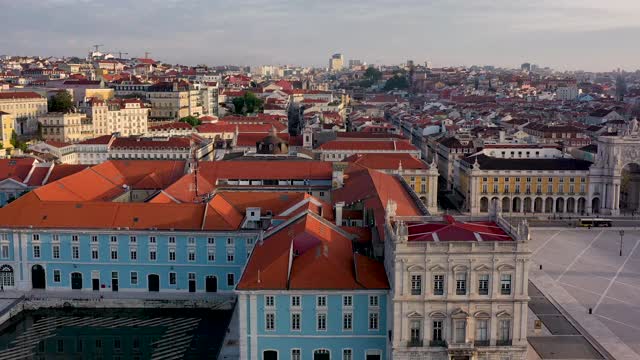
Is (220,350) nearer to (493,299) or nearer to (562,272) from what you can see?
(493,299)

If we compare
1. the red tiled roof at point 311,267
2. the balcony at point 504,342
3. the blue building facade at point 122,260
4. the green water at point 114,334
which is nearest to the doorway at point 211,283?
the blue building facade at point 122,260

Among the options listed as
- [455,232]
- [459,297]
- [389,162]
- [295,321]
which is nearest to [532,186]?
[389,162]

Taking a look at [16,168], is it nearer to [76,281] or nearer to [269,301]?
[76,281]

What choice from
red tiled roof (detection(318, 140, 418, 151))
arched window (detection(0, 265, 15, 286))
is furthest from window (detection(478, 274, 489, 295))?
red tiled roof (detection(318, 140, 418, 151))

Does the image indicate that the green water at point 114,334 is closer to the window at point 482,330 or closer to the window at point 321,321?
the window at point 321,321

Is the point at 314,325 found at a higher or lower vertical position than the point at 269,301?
lower
